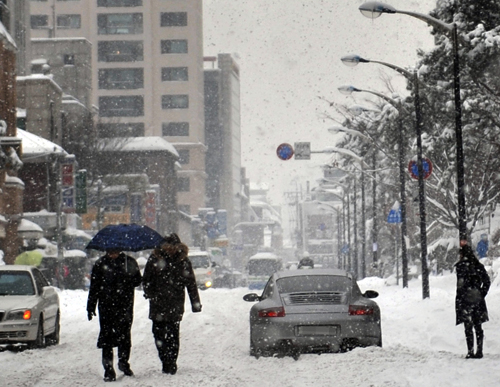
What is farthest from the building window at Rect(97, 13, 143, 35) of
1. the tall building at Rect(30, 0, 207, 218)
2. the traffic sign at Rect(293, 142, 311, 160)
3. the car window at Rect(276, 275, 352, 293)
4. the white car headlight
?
the car window at Rect(276, 275, 352, 293)

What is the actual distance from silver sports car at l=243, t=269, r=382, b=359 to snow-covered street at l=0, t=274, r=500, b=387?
20 cm

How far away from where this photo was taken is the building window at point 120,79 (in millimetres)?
122812

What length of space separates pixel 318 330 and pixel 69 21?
373ft

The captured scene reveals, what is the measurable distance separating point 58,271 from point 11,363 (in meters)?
31.1

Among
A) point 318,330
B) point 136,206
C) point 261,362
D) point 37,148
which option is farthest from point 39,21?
point 318,330

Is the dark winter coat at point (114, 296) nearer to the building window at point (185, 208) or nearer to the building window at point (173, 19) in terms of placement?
the building window at point (185, 208)

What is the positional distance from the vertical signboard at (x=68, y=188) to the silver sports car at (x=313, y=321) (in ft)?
124

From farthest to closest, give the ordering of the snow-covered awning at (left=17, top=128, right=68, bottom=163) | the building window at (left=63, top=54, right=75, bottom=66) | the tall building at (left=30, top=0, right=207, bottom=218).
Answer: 1. the tall building at (left=30, top=0, right=207, bottom=218)
2. the building window at (left=63, top=54, right=75, bottom=66)
3. the snow-covered awning at (left=17, top=128, right=68, bottom=163)

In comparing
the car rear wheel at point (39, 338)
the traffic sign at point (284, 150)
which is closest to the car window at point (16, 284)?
the car rear wheel at point (39, 338)

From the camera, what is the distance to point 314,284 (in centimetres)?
1477

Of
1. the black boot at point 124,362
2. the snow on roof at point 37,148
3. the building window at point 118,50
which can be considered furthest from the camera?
the building window at point 118,50

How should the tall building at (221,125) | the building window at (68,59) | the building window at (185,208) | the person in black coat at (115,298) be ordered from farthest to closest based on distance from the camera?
the tall building at (221,125) → the building window at (185,208) → the building window at (68,59) → the person in black coat at (115,298)

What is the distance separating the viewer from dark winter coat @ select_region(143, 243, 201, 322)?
12797mm

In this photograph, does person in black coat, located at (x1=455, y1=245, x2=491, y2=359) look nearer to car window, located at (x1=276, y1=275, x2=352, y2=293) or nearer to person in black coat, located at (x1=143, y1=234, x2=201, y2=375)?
car window, located at (x1=276, y1=275, x2=352, y2=293)
